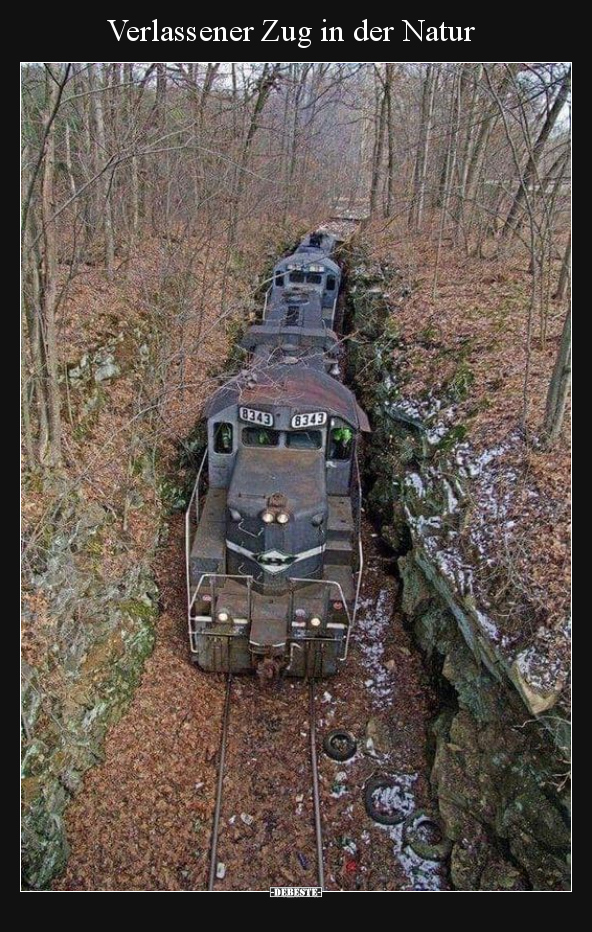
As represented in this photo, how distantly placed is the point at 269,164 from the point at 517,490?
911 inches

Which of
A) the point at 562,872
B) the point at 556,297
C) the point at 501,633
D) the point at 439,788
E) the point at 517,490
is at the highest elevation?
the point at 556,297

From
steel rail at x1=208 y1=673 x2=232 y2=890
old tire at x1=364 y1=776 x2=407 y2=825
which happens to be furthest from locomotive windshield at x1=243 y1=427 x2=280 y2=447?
old tire at x1=364 y1=776 x2=407 y2=825

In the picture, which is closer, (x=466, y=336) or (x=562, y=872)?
(x=562, y=872)

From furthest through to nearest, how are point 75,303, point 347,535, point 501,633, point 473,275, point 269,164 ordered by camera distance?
point 269,164 < point 473,275 < point 75,303 < point 347,535 < point 501,633

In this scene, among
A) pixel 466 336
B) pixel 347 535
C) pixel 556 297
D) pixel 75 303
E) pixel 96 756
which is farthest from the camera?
pixel 556 297

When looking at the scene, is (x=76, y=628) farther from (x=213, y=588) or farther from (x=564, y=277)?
(x=564, y=277)

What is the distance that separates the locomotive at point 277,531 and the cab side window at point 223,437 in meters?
0.02

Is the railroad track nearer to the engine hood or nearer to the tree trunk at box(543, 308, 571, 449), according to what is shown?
the engine hood

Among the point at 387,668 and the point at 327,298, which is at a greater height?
the point at 327,298

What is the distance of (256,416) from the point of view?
30.6ft

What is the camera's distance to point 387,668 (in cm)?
976

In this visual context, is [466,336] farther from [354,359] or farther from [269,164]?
[269,164]

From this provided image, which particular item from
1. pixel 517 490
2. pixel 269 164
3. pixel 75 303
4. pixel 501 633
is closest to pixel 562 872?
pixel 501 633

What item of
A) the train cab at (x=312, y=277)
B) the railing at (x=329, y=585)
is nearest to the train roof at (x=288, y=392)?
the railing at (x=329, y=585)
